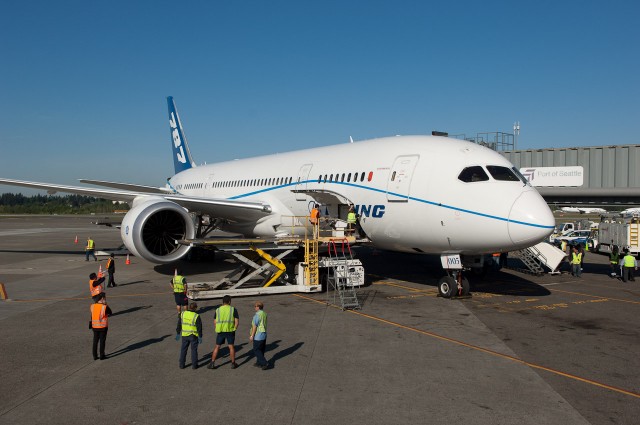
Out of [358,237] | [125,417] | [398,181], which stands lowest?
[125,417]

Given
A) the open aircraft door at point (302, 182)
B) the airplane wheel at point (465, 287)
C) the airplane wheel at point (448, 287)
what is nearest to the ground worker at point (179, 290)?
the open aircraft door at point (302, 182)

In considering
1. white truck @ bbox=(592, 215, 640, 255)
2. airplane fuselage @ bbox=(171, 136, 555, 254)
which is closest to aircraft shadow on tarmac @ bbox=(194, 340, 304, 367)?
airplane fuselage @ bbox=(171, 136, 555, 254)

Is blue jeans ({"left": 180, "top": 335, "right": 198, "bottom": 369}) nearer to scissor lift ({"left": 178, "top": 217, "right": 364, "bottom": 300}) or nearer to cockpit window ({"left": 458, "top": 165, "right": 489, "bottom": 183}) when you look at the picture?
scissor lift ({"left": 178, "top": 217, "right": 364, "bottom": 300})

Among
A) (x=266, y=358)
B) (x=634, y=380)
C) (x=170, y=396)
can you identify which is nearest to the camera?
(x=170, y=396)

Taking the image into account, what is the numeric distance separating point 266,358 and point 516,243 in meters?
7.53

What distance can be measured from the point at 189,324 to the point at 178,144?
2934 centimetres

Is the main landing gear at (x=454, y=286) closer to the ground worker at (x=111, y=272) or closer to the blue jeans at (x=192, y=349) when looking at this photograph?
the blue jeans at (x=192, y=349)

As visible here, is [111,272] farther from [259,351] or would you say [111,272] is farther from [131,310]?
[259,351]

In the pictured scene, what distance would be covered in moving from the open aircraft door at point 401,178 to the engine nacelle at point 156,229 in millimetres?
7789

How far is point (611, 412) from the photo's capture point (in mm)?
7797

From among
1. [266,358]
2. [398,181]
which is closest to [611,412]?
[266,358]

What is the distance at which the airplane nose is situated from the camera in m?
13.6

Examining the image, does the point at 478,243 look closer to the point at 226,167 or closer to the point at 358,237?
the point at 358,237

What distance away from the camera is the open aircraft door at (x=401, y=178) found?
1603cm
